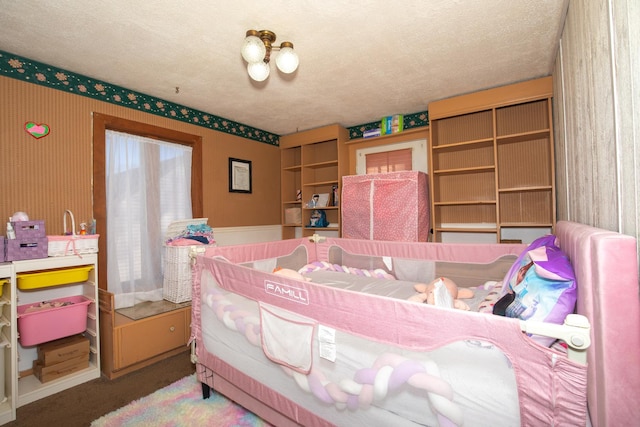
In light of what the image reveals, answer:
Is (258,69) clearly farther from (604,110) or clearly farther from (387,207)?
(387,207)

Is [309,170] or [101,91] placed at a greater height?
[101,91]

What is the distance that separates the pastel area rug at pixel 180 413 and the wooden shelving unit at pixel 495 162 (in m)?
2.39

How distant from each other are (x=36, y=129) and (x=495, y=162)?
148 inches

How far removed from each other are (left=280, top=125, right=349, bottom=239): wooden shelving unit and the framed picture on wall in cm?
63

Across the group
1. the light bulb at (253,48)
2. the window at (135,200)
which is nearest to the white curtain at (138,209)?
the window at (135,200)

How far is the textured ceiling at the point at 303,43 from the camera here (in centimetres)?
166

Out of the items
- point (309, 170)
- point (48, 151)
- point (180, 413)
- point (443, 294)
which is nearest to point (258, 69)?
point (443, 294)

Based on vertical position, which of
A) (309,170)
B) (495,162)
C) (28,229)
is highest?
(309,170)

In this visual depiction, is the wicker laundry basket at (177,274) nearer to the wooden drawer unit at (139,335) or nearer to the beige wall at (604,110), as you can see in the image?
the wooden drawer unit at (139,335)

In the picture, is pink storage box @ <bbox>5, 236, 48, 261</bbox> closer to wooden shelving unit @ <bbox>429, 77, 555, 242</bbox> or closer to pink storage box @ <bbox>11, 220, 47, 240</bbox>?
pink storage box @ <bbox>11, 220, 47, 240</bbox>

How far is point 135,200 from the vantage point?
9.09 feet

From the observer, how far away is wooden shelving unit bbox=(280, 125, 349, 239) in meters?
3.89

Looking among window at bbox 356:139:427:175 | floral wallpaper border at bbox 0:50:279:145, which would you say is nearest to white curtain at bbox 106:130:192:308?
floral wallpaper border at bbox 0:50:279:145

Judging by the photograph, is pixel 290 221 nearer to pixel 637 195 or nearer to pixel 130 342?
pixel 130 342
